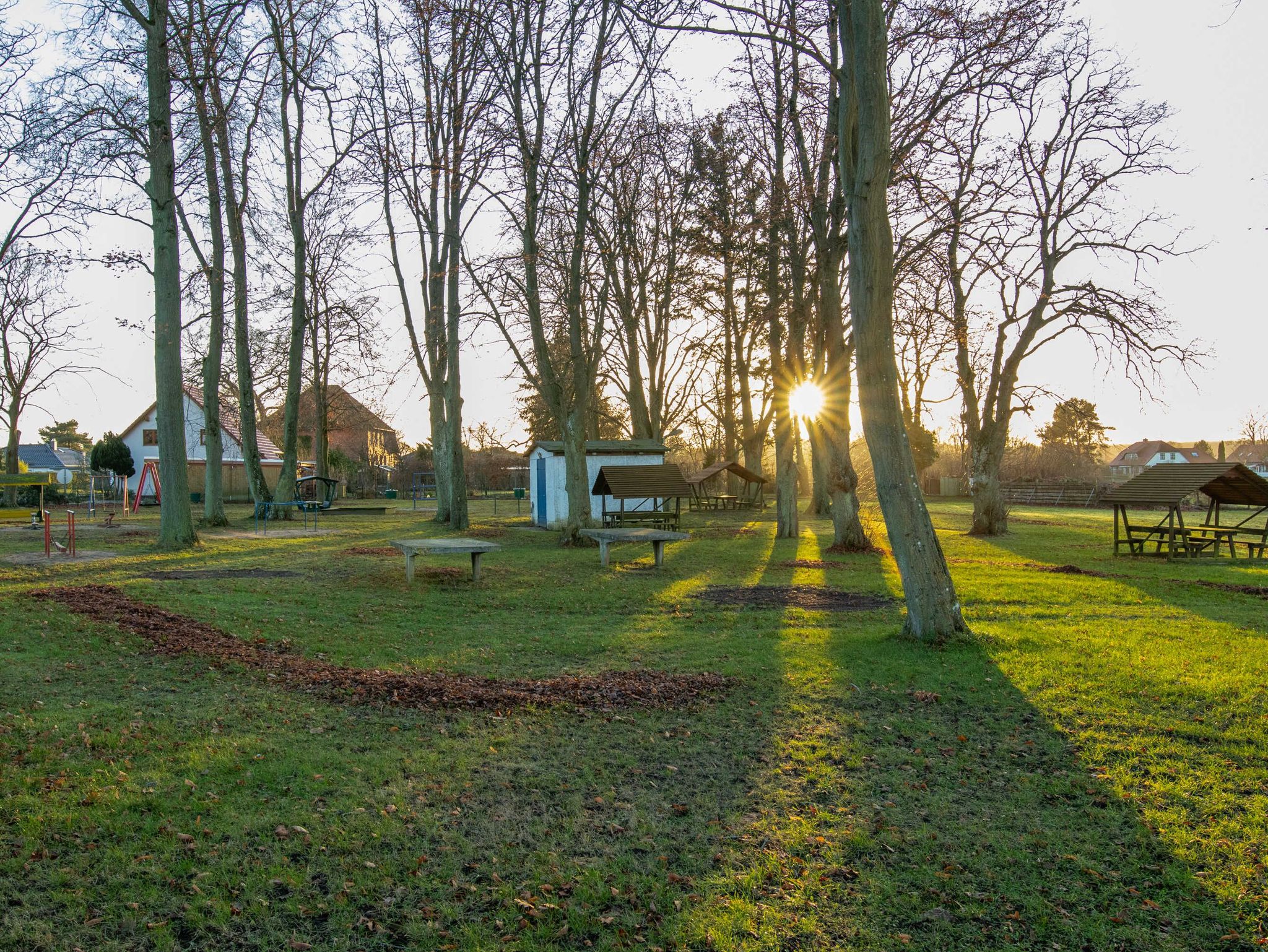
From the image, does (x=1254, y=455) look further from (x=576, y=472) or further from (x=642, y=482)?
(x=576, y=472)

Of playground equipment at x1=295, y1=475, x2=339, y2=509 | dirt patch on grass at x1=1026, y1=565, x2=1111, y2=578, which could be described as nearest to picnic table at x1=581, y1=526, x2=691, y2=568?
dirt patch on grass at x1=1026, y1=565, x2=1111, y2=578

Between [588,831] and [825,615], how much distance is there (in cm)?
691

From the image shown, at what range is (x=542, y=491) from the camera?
2644cm

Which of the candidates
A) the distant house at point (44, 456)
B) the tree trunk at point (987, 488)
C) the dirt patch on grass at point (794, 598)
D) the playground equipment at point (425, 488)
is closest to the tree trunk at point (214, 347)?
the dirt patch on grass at point (794, 598)

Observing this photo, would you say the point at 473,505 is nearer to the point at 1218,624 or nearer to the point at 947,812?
the point at 1218,624

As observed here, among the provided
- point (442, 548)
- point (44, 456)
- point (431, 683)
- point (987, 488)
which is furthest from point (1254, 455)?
point (44, 456)

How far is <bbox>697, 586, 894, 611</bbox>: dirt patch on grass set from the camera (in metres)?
11.3

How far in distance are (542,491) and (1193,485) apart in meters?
17.0

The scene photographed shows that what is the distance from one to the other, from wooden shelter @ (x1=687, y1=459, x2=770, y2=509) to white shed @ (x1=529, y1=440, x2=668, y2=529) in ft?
31.3

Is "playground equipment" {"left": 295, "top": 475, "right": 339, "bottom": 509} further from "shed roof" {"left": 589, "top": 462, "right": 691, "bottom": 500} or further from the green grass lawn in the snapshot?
the green grass lawn

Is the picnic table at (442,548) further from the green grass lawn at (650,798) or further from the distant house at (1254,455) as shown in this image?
the distant house at (1254,455)

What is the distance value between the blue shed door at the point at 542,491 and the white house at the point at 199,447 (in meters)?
24.1

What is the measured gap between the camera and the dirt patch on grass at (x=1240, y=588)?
12.5 meters

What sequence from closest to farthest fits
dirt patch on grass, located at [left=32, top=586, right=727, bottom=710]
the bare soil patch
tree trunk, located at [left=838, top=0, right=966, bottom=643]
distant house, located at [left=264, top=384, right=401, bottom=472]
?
dirt patch on grass, located at [left=32, top=586, right=727, bottom=710] < tree trunk, located at [left=838, top=0, right=966, bottom=643] < the bare soil patch < distant house, located at [left=264, top=384, right=401, bottom=472]
